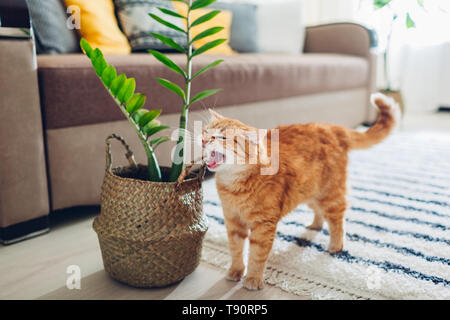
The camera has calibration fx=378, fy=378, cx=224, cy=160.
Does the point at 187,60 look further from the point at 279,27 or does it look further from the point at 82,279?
the point at 279,27

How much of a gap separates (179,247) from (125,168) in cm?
25

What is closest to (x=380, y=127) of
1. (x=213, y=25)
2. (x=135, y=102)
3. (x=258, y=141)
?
(x=258, y=141)

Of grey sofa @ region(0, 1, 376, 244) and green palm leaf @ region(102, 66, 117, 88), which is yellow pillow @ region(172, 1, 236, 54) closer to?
grey sofa @ region(0, 1, 376, 244)

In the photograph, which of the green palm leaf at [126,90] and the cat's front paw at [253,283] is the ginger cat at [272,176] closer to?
the cat's front paw at [253,283]

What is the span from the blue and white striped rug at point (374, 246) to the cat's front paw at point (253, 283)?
37 millimetres

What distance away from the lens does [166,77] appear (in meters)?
1.30

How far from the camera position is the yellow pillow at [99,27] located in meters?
1.50

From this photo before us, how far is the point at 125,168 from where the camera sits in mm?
942

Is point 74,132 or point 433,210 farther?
point 433,210

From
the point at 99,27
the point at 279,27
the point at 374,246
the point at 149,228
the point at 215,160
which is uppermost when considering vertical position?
the point at 279,27

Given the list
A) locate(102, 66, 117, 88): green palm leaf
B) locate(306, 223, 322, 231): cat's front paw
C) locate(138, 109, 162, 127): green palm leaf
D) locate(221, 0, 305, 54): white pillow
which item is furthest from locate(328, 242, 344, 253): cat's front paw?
locate(221, 0, 305, 54): white pillow

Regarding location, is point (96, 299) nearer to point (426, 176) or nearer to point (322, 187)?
point (322, 187)

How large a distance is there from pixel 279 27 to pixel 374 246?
191 cm
